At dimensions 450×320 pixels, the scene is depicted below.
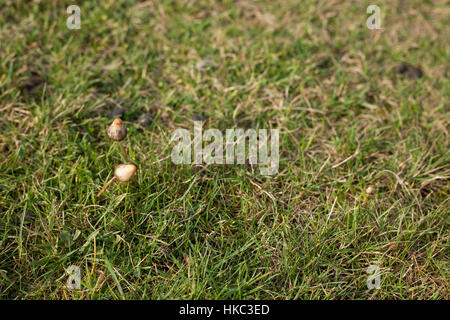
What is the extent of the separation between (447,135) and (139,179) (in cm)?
211

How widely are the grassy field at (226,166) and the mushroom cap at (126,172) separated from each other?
0.17 m

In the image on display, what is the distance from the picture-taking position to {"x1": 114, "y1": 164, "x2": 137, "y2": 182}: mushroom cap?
2.30 m

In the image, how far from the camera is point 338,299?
7.38 feet

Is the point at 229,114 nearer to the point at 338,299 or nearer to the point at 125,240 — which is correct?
the point at 125,240

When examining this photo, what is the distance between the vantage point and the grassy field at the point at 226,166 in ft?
7.52

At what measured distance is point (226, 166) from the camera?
8.93 ft
